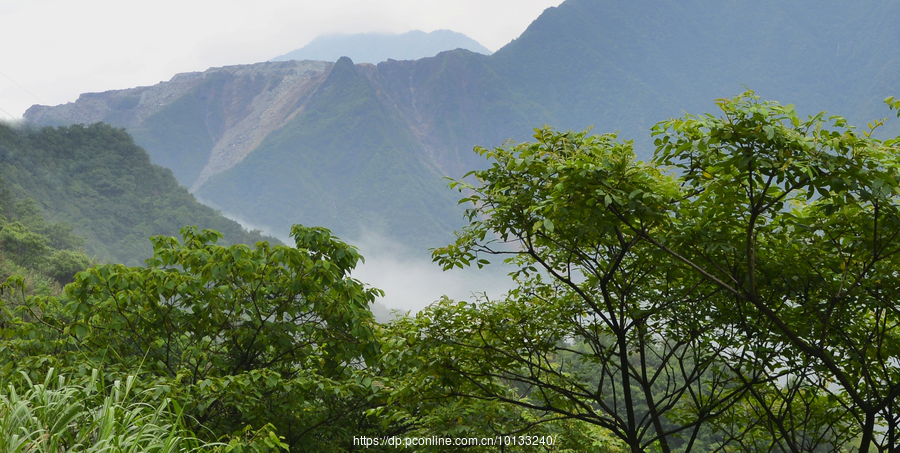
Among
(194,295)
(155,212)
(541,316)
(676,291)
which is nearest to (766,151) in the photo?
(676,291)

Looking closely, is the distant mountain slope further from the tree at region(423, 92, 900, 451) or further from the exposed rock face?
the tree at region(423, 92, 900, 451)

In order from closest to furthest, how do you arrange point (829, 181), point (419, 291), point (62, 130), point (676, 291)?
point (829, 181) → point (676, 291) → point (62, 130) → point (419, 291)

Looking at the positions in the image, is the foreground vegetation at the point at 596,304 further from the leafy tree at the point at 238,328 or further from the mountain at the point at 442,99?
the mountain at the point at 442,99

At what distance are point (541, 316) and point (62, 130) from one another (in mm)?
55586

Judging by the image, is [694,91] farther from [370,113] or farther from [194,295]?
[194,295]

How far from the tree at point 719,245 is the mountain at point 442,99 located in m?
96.0

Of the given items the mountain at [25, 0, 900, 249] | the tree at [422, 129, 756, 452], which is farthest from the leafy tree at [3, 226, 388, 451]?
the mountain at [25, 0, 900, 249]

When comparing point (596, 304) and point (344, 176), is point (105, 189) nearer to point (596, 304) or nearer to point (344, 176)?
point (596, 304)

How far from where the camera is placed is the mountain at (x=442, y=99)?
350 ft

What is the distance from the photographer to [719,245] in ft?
10.7

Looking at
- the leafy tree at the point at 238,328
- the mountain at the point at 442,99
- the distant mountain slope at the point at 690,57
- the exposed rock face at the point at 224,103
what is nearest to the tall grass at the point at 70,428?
the leafy tree at the point at 238,328

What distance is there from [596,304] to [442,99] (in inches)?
5235

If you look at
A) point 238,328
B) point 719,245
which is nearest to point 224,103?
point 238,328

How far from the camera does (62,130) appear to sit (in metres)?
48.5
